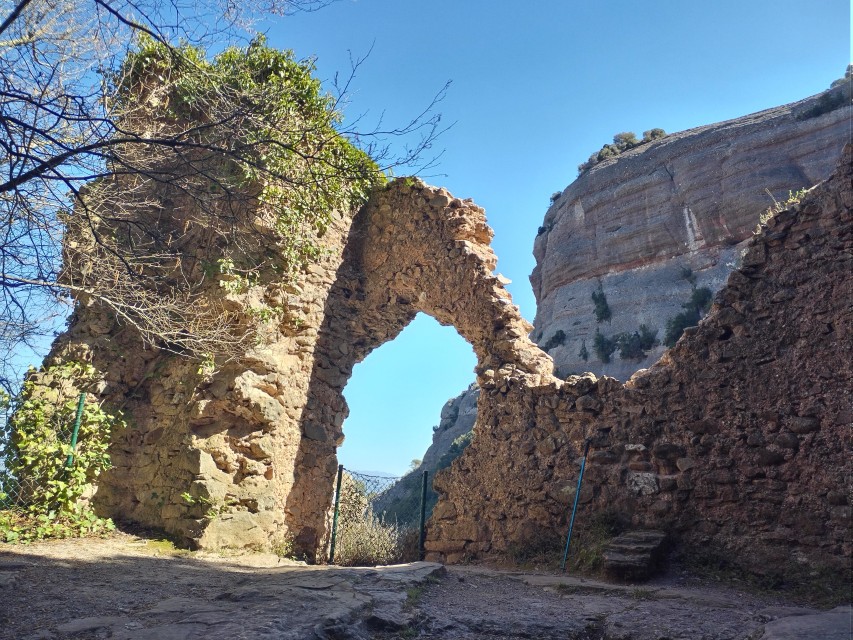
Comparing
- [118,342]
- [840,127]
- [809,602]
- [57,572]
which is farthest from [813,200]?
[840,127]

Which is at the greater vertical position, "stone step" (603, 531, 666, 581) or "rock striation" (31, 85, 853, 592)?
"rock striation" (31, 85, 853, 592)

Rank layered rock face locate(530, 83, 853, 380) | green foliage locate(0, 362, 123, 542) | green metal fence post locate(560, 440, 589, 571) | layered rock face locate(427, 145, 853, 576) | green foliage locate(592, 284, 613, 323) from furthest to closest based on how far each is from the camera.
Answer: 1. green foliage locate(592, 284, 613, 323)
2. layered rock face locate(530, 83, 853, 380)
3. green foliage locate(0, 362, 123, 542)
4. green metal fence post locate(560, 440, 589, 571)
5. layered rock face locate(427, 145, 853, 576)

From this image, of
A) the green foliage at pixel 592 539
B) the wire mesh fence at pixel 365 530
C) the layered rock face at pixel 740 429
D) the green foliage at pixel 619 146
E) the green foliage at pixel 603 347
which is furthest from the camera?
the green foliage at pixel 619 146

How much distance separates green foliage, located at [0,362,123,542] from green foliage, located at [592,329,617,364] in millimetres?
31938

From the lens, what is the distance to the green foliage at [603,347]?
1396 inches

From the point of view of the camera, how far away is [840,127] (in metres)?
32.0

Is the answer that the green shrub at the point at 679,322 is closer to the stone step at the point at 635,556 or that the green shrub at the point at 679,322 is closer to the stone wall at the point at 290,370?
the stone wall at the point at 290,370

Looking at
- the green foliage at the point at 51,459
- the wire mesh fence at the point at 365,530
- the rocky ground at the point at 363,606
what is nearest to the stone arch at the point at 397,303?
the wire mesh fence at the point at 365,530

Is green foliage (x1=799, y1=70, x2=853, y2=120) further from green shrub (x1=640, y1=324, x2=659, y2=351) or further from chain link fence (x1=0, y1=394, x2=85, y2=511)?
chain link fence (x1=0, y1=394, x2=85, y2=511)

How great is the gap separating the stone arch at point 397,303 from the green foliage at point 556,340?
31.0 meters

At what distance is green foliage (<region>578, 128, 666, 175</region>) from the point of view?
44.3 m

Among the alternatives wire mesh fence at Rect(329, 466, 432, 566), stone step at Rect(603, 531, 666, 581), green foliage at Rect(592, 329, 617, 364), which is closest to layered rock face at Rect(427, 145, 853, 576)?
stone step at Rect(603, 531, 666, 581)

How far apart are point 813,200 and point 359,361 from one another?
225 inches

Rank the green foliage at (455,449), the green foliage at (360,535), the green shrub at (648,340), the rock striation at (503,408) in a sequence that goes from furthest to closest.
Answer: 1. the green shrub at (648,340)
2. the green foliage at (455,449)
3. the green foliage at (360,535)
4. the rock striation at (503,408)
